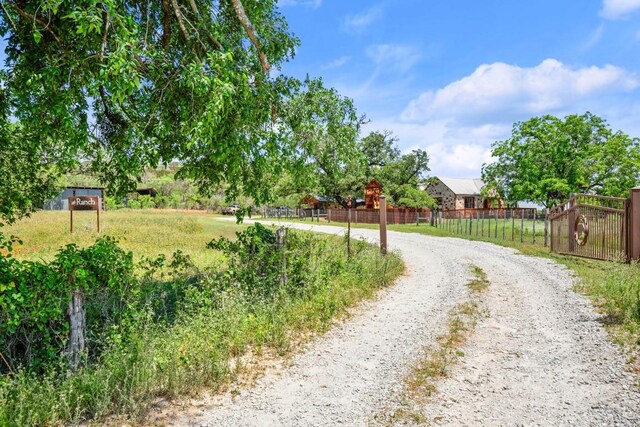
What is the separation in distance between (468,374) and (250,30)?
21.2ft

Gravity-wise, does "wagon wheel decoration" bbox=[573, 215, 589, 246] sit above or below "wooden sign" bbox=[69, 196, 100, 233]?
below

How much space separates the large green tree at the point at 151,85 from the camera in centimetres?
492

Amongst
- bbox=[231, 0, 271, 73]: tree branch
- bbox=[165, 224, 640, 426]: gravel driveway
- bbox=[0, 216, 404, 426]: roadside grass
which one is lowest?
bbox=[165, 224, 640, 426]: gravel driveway

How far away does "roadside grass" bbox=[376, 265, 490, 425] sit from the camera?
3943mm

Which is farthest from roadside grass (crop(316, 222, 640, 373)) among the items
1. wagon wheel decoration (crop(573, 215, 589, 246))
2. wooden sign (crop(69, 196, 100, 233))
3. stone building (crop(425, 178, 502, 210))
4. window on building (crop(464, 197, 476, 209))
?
window on building (crop(464, 197, 476, 209))

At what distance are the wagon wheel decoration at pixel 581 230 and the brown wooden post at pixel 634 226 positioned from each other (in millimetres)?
1930

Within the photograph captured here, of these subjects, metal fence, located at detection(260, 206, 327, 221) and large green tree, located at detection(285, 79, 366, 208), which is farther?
metal fence, located at detection(260, 206, 327, 221)

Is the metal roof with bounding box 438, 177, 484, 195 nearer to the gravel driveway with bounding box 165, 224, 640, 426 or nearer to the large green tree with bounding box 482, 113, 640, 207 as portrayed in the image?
the large green tree with bounding box 482, 113, 640, 207

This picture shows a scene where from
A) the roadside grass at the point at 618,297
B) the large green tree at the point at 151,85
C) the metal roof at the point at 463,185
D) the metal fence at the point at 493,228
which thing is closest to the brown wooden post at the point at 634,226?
the roadside grass at the point at 618,297

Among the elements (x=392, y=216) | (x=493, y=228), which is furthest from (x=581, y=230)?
(x=392, y=216)

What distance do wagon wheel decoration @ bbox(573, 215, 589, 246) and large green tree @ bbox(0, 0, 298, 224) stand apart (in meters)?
10.8

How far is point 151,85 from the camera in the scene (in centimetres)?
636

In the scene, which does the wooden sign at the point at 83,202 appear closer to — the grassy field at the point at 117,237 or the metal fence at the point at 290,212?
the grassy field at the point at 117,237

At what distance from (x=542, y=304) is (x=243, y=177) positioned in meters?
6.42
